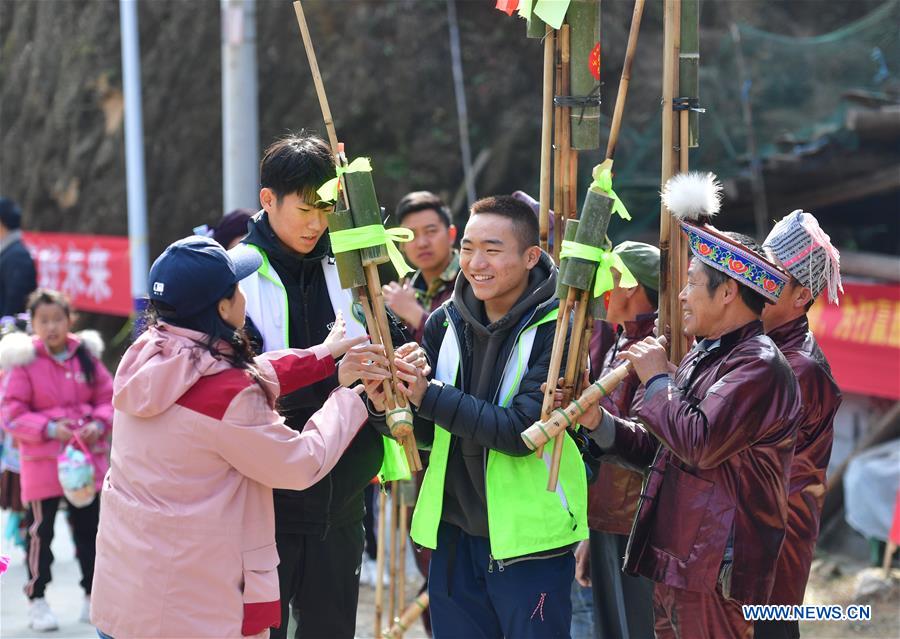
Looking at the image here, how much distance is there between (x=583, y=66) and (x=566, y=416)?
109 cm

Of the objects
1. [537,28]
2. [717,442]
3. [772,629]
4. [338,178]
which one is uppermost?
[537,28]

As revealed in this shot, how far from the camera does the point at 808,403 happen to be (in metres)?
3.11

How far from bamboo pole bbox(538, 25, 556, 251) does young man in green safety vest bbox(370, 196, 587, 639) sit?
0.21 m

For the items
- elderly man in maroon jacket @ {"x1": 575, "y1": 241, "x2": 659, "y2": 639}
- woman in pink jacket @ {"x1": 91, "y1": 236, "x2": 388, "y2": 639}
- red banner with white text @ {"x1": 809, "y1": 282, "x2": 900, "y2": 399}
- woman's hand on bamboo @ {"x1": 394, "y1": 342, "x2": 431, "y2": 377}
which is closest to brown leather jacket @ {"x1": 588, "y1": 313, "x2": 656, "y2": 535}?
elderly man in maroon jacket @ {"x1": 575, "y1": 241, "x2": 659, "y2": 639}

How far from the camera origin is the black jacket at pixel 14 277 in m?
6.53

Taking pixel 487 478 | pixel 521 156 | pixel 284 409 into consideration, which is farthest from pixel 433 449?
pixel 521 156

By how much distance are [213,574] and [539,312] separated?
1.15 m

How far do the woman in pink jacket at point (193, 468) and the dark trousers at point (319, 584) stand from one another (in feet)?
1.39

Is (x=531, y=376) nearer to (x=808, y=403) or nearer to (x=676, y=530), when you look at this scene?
(x=676, y=530)

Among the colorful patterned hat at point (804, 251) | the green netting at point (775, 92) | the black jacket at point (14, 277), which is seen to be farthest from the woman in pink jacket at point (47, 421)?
the green netting at point (775, 92)

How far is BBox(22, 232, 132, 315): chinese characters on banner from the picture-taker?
31.6 feet

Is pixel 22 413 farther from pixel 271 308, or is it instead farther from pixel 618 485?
pixel 618 485

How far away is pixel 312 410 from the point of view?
3.11 meters

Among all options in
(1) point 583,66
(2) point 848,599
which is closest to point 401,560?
(1) point 583,66
